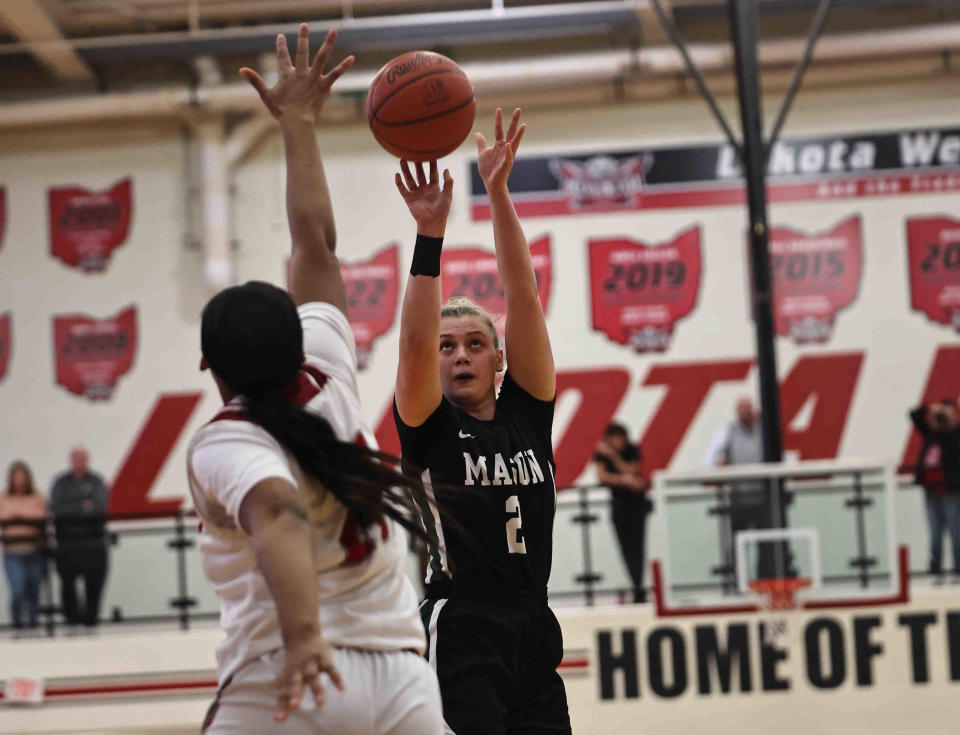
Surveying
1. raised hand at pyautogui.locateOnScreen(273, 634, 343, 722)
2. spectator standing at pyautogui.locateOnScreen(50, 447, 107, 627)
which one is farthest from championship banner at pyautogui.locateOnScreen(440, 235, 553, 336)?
raised hand at pyautogui.locateOnScreen(273, 634, 343, 722)

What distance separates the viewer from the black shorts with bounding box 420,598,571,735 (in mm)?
3004

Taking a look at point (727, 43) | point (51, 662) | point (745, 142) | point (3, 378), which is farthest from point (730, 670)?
point (3, 378)

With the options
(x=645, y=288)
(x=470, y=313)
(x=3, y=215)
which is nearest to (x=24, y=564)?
(x=3, y=215)

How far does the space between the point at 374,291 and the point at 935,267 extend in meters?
5.51

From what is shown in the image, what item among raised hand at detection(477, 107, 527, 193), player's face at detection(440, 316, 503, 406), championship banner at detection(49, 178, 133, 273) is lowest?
player's face at detection(440, 316, 503, 406)

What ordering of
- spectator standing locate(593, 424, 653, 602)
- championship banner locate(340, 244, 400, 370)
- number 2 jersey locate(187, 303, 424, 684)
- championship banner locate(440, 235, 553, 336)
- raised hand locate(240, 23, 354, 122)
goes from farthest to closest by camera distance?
championship banner locate(340, 244, 400, 370)
championship banner locate(440, 235, 553, 336)
spectator standing locate(593, 424, 653, 602)
raised hand locate(240, 23, 354, 122)
number 2 jersey locate(187, 303, 424, 684)

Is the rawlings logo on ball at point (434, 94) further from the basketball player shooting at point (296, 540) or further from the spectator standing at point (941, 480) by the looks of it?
the spectator standing at point (941, 480)

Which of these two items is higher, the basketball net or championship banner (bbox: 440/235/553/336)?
championship banner (bbox: 440/235/553/336)

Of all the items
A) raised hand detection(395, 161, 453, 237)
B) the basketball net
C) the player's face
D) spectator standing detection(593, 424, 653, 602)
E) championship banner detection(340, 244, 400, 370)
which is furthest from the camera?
championship banner detection(340, 244, 400, 370)

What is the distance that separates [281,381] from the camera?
2.00 meters

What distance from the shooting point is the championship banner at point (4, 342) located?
11898mm

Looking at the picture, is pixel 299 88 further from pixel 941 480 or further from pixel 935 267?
pixel 935 267

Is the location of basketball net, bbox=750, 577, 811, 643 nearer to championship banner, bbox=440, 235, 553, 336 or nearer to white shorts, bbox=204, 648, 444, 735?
championship banner, bbox=440, 235, 553, 336

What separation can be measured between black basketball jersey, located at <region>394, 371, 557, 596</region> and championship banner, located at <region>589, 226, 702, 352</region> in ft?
28.1
